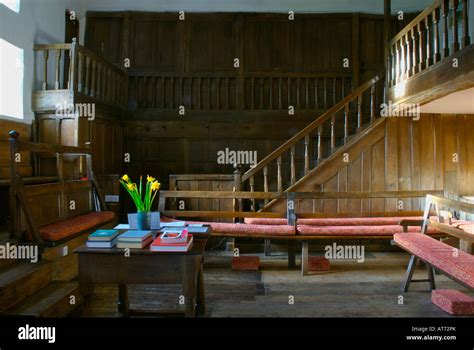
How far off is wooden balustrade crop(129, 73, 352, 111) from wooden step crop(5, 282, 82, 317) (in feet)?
17.8

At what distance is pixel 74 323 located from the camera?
10.6 ft

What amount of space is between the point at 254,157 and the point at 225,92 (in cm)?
158

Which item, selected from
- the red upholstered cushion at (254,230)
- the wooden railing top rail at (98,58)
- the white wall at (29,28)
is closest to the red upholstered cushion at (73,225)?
the red upholstered cushion at (254,230)

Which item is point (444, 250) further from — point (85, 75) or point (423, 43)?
point (85, 75)

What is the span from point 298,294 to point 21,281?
2.75 metres

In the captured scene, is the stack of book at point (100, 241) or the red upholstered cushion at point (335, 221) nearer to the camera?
the stack of book at point (100, 241)

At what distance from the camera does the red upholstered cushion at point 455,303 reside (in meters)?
3.70

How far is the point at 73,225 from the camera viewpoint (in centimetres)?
449

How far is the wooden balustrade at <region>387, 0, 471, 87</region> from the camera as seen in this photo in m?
4.74

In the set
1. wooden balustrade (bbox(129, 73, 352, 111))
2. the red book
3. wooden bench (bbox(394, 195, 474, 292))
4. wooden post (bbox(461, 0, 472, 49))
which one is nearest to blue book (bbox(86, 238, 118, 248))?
the red book

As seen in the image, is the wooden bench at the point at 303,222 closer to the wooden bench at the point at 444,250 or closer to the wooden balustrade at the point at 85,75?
the wooden bench at the point at 444,250

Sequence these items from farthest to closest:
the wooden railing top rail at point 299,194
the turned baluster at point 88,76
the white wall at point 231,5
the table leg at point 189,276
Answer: the white wall at point 231,5
the turned baluster at point 88,76
the wooden railing top rail at point 299,194
the table leg at point 189,276

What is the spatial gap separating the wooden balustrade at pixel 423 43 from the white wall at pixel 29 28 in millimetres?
6089
